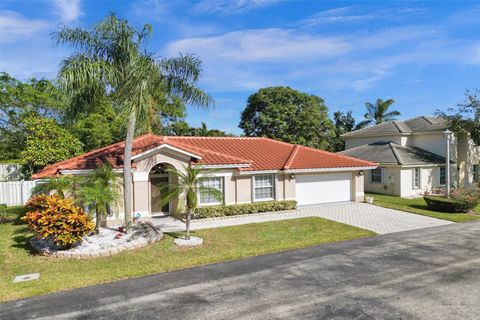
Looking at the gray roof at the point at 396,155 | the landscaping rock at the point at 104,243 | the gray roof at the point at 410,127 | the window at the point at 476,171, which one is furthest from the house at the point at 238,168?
the window at the point at 476,171

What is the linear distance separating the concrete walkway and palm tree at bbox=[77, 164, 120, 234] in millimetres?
3291

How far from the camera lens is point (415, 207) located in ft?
72.6

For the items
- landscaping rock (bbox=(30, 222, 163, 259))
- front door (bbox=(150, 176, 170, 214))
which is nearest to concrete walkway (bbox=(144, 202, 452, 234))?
front door (bbox=(150, 176, 170, 214))

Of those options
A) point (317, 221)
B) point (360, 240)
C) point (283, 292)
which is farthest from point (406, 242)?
point (283, 292)

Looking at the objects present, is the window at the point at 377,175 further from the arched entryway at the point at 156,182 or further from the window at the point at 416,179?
the arched entryway at the point at 156,182

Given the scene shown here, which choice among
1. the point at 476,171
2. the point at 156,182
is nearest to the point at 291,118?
the point at 476,171

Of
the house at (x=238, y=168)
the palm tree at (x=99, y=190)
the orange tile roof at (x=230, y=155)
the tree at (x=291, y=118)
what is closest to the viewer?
the palm tree at (x=99, y=190)

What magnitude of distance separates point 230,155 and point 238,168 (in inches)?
78.9

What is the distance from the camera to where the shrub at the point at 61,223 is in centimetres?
1164

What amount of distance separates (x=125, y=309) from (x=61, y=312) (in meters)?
1.47

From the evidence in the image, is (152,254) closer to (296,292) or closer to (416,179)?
(296,292)

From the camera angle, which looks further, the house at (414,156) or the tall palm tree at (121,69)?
the house at (414,156)

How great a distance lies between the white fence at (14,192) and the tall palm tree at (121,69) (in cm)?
1381

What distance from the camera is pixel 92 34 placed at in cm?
1352
